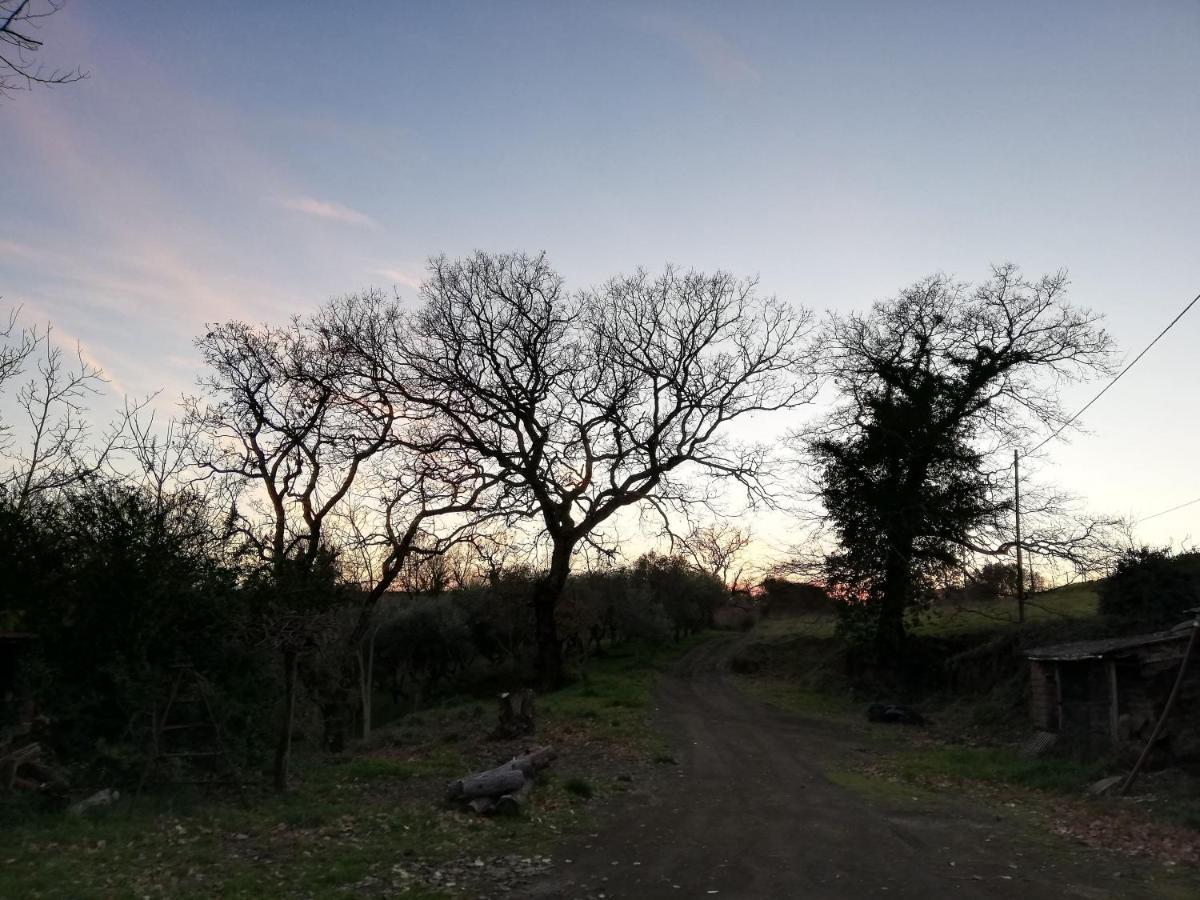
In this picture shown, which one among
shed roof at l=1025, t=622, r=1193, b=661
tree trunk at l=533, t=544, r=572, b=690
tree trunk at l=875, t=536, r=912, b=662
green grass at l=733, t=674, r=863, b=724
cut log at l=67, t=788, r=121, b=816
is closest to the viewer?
cut log at l=67, t=788, r=121, b=816

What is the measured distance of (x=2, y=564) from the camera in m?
13.9

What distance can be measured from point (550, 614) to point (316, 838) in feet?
63.3

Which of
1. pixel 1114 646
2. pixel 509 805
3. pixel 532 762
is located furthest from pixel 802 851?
pixel 1114 646

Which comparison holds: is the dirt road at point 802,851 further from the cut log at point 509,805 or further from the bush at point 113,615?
the bush at point 113,615

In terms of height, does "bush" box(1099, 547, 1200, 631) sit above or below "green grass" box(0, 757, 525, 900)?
above

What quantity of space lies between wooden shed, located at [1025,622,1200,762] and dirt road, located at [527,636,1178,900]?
4129 mm

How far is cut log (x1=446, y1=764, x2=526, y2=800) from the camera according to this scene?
528 inches

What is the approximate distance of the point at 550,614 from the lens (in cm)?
3059

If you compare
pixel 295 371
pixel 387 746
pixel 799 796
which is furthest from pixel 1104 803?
pixel 295 371

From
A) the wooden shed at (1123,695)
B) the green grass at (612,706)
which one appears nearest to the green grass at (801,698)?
the green grass at (612,706)

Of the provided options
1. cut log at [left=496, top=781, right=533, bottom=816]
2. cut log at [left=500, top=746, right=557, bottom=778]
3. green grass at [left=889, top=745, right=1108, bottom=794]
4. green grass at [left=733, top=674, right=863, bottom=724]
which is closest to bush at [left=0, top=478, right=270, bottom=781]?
cut log at [left=500, top=746, right=557, bottom=778]

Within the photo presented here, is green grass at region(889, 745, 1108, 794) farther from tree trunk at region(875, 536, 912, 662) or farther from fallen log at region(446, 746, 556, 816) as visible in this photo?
tree trunk at region(875, 536, 912, 662)

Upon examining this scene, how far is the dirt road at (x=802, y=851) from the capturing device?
30.7 ft

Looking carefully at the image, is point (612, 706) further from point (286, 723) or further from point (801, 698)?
point (286, 723)
